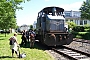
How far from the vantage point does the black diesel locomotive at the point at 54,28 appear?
17.6 meters

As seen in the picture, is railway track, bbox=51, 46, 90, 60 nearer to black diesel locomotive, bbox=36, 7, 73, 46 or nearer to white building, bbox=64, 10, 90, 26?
black diesel locomotive, bbox=36, 7, 73, 46

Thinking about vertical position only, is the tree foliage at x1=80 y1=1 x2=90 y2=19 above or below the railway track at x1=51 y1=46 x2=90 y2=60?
above

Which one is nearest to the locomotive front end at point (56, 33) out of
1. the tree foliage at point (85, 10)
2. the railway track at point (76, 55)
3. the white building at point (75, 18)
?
the railway track at point (76, 55)

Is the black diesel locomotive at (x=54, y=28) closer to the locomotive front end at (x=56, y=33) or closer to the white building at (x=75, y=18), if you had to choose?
the locomotive front end at (x=56, y=33)

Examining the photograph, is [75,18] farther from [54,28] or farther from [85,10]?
[54,28]

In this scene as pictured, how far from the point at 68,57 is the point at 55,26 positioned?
6157 millimetres

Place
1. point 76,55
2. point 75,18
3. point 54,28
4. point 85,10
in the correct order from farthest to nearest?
1. point 75,18
2. point 85,10
3. point 54,28
4. point 76,55

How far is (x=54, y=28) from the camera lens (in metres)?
18.7

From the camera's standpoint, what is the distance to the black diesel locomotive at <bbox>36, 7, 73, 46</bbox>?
57.8 ft

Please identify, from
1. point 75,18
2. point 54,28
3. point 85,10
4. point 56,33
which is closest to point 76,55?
point 56,33

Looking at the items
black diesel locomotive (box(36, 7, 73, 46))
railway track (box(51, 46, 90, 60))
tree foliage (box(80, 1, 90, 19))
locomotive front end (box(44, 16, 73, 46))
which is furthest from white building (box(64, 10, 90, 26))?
railway track (box(51, 46, 90, 60))

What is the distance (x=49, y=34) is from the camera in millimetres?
17625

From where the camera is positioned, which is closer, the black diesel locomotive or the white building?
the black diesel locomotive

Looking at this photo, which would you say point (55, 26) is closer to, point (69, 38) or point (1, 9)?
point (69, 38)
